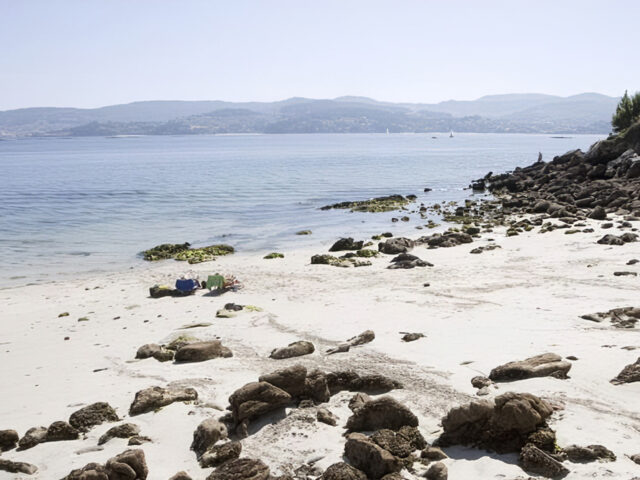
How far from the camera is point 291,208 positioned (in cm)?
4547

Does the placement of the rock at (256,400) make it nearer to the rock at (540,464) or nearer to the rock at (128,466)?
the rock at (128,466)

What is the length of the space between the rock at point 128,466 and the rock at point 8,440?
6.97 feet

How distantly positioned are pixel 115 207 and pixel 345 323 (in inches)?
1485

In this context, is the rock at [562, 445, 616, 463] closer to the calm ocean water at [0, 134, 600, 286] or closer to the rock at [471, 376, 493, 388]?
the rock at [471, 376, 493, 388]

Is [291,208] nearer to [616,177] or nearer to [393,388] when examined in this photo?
[616,177]

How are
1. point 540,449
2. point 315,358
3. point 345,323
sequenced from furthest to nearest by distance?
point 345,323
point 315,358
point 540,449

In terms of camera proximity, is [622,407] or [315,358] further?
[315,358]

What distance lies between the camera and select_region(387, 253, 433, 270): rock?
866 inches

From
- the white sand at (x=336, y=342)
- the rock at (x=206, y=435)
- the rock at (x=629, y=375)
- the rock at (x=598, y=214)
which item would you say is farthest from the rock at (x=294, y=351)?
the rock at (x=598, y=214)

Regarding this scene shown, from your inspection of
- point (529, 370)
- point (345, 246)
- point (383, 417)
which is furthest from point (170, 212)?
point (383, 417)

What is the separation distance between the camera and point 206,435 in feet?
25.8

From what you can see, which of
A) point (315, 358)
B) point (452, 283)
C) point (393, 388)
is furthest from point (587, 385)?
point (452, 283)

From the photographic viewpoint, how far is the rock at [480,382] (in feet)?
30.4

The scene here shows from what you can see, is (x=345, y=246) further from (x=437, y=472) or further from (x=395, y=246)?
(x=437, y=472)
